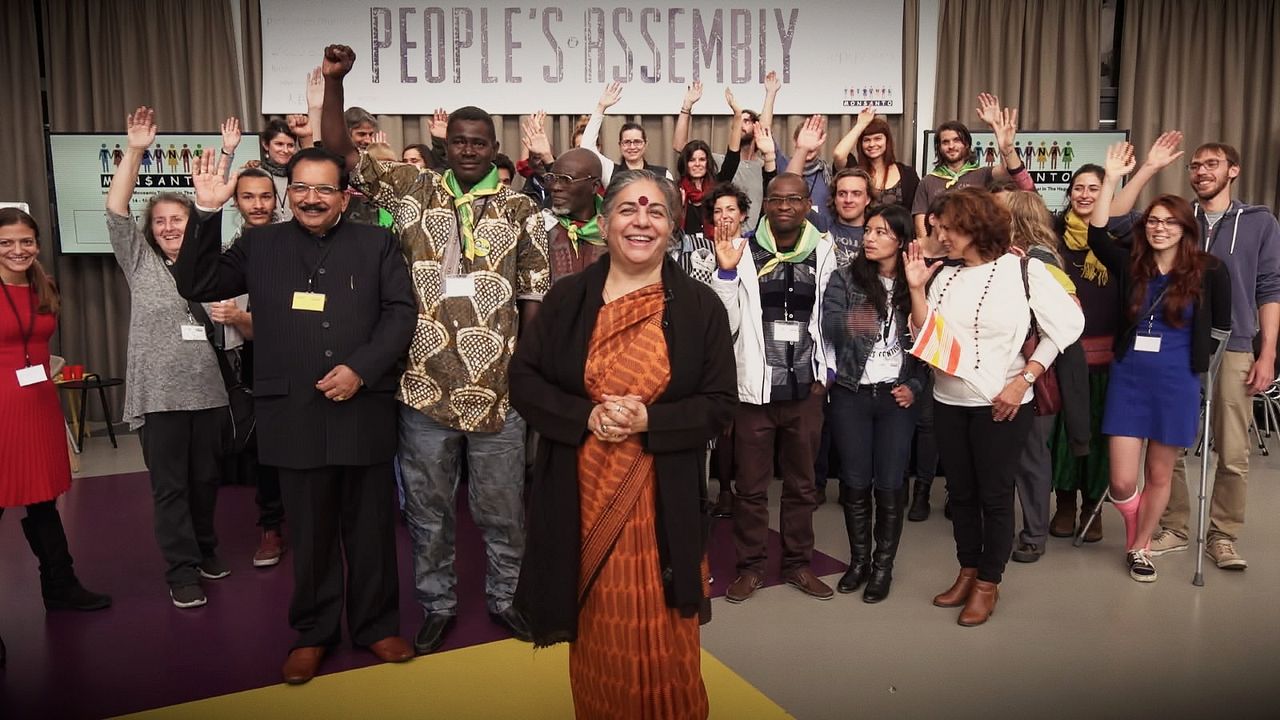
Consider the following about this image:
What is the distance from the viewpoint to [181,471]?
3600 mm

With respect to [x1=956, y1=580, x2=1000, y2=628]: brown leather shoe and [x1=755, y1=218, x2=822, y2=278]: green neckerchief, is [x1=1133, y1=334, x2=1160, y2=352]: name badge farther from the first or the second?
[x1=755, y1=218, x2=822, y2=278]: green neckerchief

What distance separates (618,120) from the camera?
7438 mm

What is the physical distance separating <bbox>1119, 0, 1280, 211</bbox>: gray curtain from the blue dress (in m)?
4.90

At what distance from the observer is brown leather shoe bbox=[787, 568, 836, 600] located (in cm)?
364

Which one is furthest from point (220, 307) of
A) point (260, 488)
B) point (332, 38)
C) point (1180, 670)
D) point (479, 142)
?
point (332, 38)

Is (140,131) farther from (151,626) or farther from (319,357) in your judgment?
(151,626)

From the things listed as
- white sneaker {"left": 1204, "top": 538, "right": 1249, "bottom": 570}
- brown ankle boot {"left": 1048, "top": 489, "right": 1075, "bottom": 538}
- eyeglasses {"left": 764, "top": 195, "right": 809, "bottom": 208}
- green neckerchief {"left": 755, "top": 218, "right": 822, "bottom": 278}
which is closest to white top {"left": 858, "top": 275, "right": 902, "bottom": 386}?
green neckerchief {"left": 755, "top": 218, "right": 822, "bottom": 278}

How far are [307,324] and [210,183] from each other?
0.61m

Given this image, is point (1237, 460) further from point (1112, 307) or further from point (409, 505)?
point (409, 505)

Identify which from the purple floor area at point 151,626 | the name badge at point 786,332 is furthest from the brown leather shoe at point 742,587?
the name badge at point 786,332

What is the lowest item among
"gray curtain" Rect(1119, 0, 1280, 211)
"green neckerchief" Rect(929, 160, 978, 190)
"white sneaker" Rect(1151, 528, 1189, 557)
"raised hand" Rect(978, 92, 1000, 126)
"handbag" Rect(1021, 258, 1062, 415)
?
"white sneaker" Rect(1151, 528, 1189, 557)

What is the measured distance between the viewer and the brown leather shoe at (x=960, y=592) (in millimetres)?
3521

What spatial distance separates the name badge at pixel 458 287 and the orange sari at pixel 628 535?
928 mm

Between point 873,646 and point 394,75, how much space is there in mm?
5944
